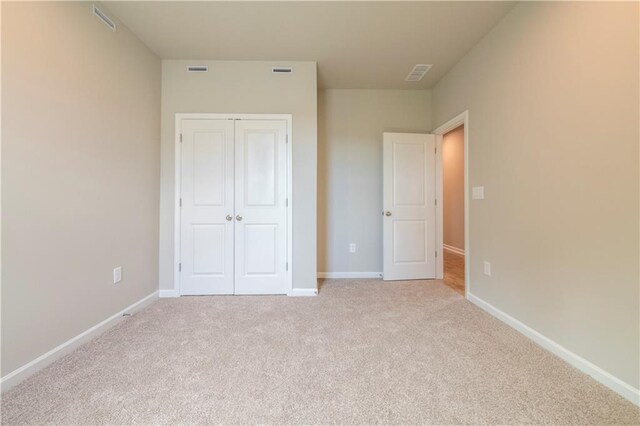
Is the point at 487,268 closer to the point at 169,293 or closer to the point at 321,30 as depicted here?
the point at 321,30

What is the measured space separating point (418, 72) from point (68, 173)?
3.53 meters

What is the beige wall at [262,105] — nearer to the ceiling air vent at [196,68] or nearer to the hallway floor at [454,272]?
the ceiling air vent at [196,68]

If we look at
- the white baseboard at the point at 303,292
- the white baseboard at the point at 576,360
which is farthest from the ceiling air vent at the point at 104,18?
the white baseboard at the point at 576,360

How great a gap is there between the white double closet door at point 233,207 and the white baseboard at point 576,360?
2118 millimetres

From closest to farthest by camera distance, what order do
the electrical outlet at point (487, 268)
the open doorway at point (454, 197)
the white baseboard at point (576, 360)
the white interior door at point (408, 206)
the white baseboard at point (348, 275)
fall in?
the white baseboard at point (576, 360) → the electrical outlet at point (487, 268) → the white interior door at point (408, 206) → the white baseboard at point (348, 275) → the open doorway at point (454, 197)

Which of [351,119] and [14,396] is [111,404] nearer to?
[14,396]

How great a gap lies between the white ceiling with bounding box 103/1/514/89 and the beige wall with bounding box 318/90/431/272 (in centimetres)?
61

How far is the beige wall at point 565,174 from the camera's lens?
1363mm

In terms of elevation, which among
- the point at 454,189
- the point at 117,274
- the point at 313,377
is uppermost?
the point at 454,189

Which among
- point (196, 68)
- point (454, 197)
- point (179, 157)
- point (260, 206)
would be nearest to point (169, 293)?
point (260, 206)

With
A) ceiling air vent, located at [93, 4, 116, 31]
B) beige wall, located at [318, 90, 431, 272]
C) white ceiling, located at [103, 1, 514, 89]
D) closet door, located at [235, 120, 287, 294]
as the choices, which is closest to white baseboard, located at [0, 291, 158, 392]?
closet door, located at [235, 120, 287, 294]

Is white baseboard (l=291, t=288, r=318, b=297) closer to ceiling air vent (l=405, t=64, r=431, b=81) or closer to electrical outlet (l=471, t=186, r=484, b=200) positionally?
electrical outlet (l=471, t=186, r=484, b=200)

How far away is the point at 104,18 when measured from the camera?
209 centimetres

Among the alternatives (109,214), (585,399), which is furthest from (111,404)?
(585,399)
